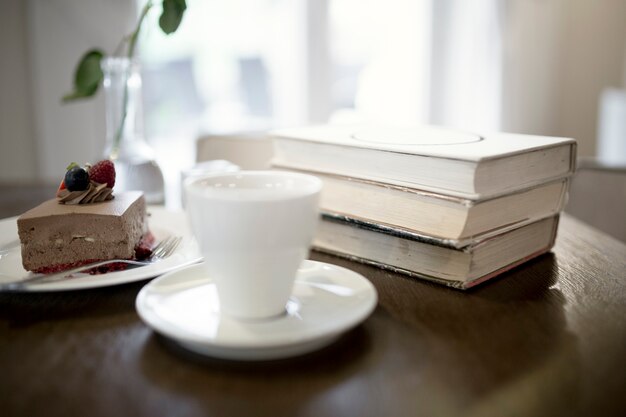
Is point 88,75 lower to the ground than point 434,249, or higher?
higher

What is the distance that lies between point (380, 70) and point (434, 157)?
1.93 meters

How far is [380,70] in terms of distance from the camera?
8.41 feet

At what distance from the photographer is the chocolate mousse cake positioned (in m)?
0.73

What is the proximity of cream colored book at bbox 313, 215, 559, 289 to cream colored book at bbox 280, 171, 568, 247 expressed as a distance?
0.01 meters

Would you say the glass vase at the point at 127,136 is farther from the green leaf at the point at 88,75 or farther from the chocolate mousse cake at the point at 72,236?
the chocolate mousse cake at the point at 72,236

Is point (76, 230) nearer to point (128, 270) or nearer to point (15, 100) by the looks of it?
point (128, 270)

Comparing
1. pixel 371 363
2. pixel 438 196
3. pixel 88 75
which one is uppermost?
pixel 88 75

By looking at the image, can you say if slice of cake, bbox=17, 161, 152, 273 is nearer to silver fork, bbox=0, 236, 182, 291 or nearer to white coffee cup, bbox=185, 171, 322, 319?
silver fork, bbox=0, 236, 182, 291

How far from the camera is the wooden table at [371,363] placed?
→ 0.47 m

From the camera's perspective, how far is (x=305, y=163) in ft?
2.87

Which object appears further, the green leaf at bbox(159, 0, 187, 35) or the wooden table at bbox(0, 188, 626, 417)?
the green leaf at bbox(159, 0, 187, 35)

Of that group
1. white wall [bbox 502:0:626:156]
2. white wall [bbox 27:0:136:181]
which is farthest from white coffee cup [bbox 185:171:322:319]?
white wall [bbox 502:0:626:156]

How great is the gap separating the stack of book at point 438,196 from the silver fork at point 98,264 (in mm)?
194

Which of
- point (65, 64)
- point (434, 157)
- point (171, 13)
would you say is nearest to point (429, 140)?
point (434, 157)
